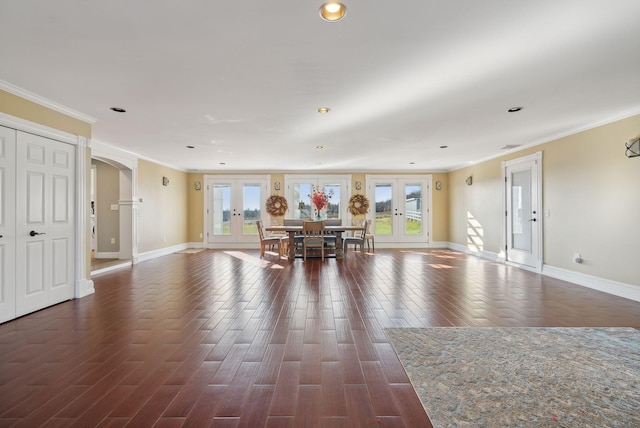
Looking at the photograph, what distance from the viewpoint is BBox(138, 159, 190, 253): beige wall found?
281 inches

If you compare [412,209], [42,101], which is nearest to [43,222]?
[42,101]

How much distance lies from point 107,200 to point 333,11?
22.8 ft

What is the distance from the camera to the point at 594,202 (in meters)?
4.55

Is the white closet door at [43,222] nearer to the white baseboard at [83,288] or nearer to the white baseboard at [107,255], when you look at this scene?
the white baseboard at [83,288]

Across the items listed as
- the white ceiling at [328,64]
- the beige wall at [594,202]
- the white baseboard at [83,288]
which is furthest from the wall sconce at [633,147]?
the white baseboard at [83,288]

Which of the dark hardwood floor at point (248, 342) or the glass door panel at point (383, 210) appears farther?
the glass door panel at point (383, 210)

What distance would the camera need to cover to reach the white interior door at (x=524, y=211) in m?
5.75

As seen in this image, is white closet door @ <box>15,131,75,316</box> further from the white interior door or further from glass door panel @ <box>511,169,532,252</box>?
glass door panel @ <box>511,169,532,252</box>

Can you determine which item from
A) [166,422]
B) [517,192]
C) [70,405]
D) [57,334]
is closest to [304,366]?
[166,422]

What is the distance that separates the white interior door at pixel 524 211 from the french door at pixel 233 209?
21.2ft

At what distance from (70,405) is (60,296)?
2677 mm

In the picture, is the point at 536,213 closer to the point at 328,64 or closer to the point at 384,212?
the point at 384,212

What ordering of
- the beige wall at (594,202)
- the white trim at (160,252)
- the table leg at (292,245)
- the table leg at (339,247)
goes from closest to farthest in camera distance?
the beige wall at (594,202)
the white trim at (160,252)
the table leg at (292,245)
the table leg at (339,247)

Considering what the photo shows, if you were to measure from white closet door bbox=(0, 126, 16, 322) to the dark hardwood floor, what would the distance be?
0.75 feet
